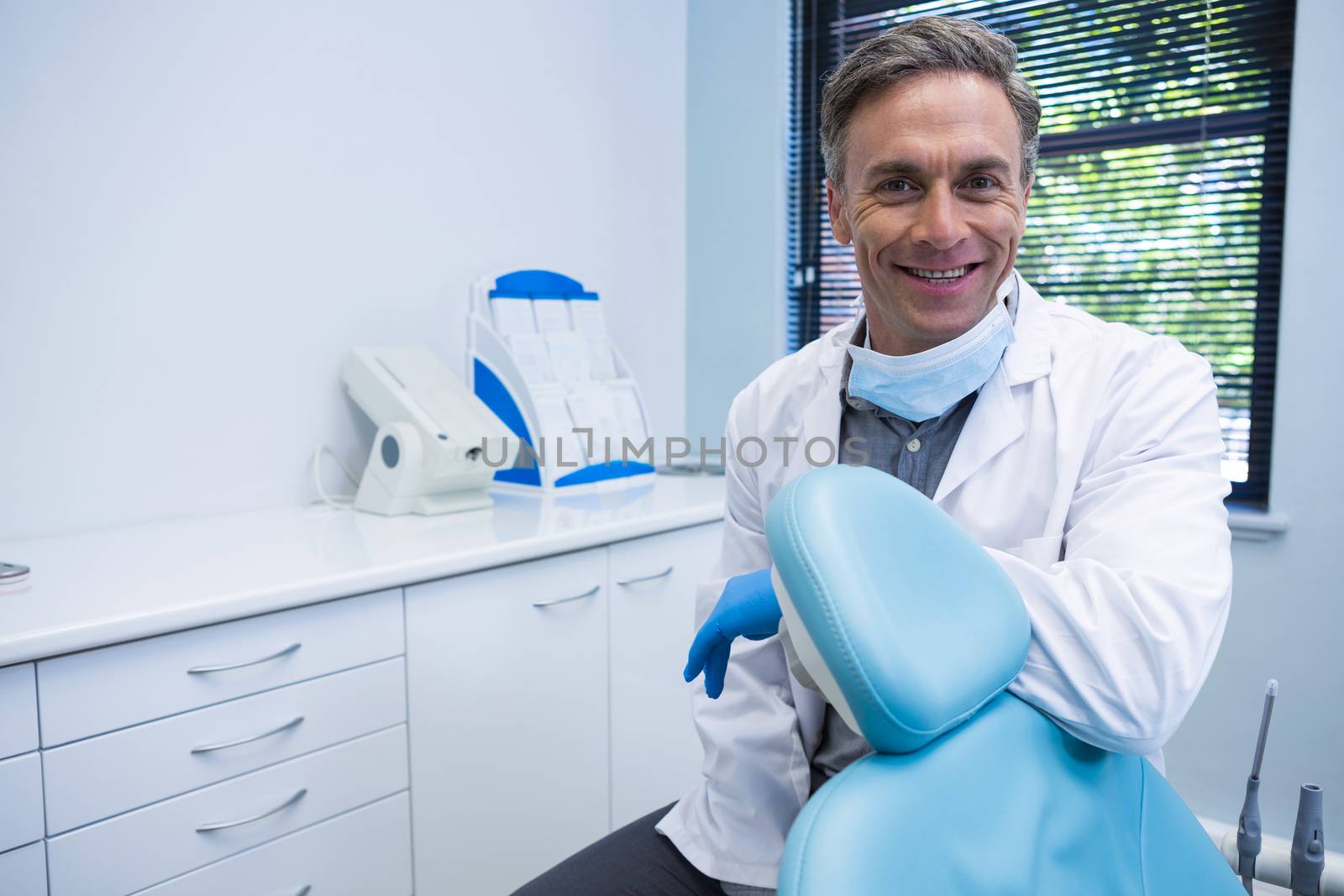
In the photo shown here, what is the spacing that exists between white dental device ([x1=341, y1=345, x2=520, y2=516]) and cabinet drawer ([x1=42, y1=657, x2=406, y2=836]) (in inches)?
17.8

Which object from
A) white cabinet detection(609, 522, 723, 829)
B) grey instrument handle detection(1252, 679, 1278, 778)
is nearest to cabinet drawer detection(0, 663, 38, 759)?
white cabinet detection(609, 522, 723, 829)

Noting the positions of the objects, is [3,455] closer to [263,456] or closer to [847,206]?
[263,456]

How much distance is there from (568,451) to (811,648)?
1589 millimetres

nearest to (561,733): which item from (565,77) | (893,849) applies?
(893,849)

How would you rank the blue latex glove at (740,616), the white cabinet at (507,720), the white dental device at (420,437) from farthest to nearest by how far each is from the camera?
the white dental device at (420,437) < the white cabinet at (507,720) < the blue latex glove at (740,616)

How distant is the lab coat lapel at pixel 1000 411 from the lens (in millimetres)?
1042

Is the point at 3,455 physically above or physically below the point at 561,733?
above

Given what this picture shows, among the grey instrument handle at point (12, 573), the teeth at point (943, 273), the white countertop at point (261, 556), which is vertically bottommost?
the white countertop at point (261, 556)

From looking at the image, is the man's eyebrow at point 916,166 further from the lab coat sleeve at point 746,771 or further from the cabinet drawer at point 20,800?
the cabinet drawer at point 20,800

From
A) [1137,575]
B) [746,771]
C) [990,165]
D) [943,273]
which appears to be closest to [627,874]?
[746,771]

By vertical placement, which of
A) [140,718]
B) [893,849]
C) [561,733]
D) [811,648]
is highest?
[811,648]

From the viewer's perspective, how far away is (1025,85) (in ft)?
3.44

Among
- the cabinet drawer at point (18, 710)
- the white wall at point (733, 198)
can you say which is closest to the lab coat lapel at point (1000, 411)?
the cabinet drawer at point (18, 710)

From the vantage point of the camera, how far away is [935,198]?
1.01m
